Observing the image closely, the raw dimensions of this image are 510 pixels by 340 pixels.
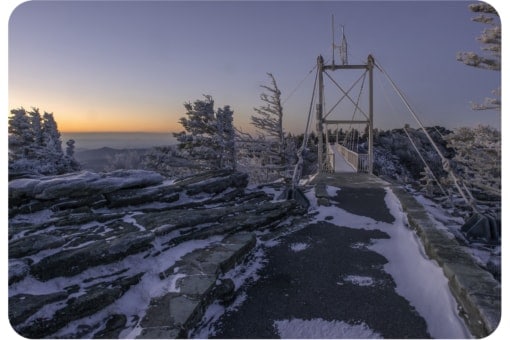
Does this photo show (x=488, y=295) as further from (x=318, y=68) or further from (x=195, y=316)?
(x=318, y=68)

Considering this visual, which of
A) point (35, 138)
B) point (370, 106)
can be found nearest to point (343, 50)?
point (370, 106)

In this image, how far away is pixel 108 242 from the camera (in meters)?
5.56

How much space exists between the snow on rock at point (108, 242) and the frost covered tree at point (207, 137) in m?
13.9

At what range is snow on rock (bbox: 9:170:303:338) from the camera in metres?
4.33

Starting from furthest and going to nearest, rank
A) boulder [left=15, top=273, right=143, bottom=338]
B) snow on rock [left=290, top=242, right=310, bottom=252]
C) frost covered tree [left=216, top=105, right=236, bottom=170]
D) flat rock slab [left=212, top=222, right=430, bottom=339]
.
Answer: frost covered tree [left=216, top=105, right=236, bottom=170], snow on rock [left=290, top=242, right=310, bottom=252], flat rock slab [left=212, top=222, right=430, bottom=339], boulder [left=15, top=273, right=143, bottom=338]

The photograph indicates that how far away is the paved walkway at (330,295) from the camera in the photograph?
13.8 ft

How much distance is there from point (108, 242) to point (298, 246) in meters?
3.79

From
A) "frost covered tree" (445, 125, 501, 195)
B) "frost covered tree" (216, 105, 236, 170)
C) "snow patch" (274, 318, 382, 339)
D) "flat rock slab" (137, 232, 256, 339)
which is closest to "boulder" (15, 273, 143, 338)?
"flat rock slab" (137, 232, 256, 339)

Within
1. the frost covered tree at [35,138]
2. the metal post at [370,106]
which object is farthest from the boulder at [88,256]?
the frost covered tree at [35,138]

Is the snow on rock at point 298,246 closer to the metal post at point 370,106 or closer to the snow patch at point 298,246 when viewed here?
the snow patch at point 298,246

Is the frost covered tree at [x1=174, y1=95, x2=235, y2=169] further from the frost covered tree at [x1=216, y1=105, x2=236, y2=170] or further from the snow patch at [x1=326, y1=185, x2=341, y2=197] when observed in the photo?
the snow patch at [x1=326, y1=185, x2=341, y2=197]

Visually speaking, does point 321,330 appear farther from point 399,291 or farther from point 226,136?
point 226,136

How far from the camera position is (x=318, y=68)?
14359 mm

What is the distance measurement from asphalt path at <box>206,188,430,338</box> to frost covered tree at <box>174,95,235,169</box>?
53.3ft
